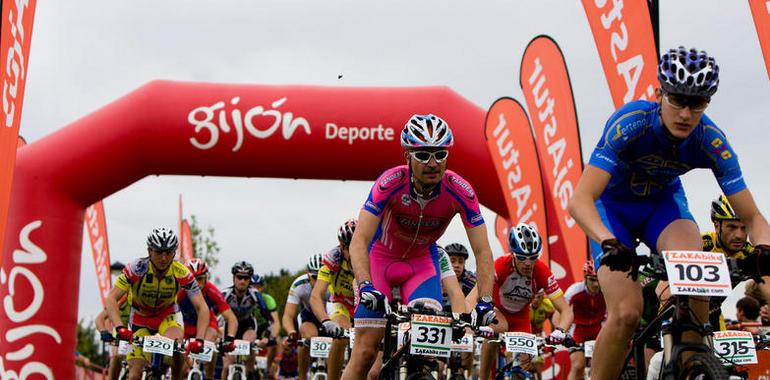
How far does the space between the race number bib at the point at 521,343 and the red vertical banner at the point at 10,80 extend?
493cm

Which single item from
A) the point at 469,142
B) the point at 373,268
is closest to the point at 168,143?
the point at 469,142

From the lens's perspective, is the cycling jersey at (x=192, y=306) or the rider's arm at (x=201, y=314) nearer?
the rider's arm at (x=201, y=314)

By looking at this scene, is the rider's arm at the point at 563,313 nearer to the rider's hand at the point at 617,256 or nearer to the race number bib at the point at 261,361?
the rider's hand at the point at 617,256

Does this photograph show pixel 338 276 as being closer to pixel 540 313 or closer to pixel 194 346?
pixel 194 346

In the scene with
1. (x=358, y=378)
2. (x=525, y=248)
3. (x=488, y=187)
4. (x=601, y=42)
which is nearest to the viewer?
(x=358, y=378)

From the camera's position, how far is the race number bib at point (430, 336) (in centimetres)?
642

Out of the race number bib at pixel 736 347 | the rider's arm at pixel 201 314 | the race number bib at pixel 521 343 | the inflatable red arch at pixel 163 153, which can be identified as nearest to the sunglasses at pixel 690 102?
the race number bib at pixel 736 347

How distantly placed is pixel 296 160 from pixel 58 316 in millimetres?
5024

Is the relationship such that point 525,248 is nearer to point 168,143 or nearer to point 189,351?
point 189,351

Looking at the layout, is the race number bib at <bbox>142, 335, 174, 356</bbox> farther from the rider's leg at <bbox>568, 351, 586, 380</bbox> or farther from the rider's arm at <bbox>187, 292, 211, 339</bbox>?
the rider's leg at <bbox>568, 351, 586, 380</bbox>

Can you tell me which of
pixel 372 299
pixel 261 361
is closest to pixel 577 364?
pixel 372 299

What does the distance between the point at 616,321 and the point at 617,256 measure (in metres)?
0.72

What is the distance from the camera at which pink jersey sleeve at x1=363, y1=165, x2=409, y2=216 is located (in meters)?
7.05

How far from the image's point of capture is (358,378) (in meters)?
6.98
